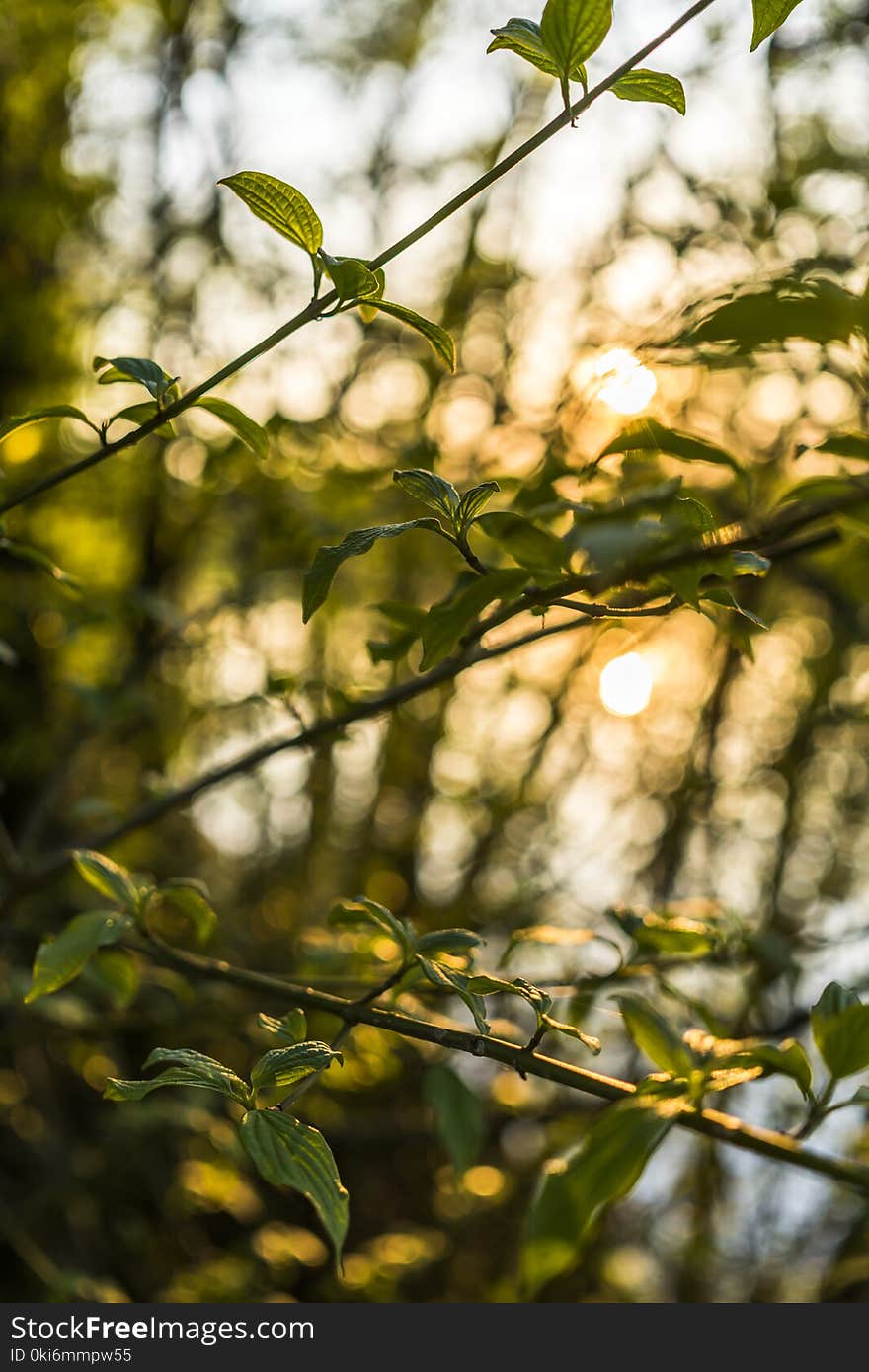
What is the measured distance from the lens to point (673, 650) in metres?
2.32

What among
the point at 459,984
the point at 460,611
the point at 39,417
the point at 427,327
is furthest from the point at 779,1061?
the point at 39,417

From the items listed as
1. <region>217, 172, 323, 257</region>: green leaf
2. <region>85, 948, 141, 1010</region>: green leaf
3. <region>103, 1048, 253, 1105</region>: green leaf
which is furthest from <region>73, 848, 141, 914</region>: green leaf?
<region>217, 172, 323, 257</region>: green leaf

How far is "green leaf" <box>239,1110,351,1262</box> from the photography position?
0.45m

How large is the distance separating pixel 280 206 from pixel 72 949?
48 centimetres

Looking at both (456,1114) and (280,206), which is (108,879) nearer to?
(456,1114)

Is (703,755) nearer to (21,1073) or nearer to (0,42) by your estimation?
(21,1073)

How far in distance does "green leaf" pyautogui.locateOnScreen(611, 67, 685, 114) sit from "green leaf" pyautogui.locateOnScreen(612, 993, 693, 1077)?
0.47 m

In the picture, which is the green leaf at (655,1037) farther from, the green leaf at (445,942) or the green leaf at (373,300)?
the green leaf at (373,300)

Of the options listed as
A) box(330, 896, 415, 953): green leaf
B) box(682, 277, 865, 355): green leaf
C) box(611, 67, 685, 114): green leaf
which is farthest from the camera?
box(330, 896, 415, 953): green leaf

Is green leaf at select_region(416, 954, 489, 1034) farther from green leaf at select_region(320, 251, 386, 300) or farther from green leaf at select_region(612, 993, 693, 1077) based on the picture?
green leaf at select_region(320, 251, 386, 300)

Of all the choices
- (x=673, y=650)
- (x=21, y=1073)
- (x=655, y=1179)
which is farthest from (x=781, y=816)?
(x=21, y=1073)

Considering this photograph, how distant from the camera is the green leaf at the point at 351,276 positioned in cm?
48

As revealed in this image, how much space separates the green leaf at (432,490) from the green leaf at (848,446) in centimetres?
17

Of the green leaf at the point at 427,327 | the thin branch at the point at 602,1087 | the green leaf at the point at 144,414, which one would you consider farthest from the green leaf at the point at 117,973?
the green leaf at the point at 427,327
